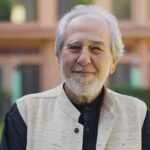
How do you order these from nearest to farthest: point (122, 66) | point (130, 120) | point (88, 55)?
point (88, 55) → point (130, 120) → point (122, 66)

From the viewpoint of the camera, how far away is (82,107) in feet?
11.0

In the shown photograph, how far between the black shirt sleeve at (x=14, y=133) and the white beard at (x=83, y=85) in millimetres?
296

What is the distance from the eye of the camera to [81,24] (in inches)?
127

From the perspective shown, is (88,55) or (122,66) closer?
(88,55)

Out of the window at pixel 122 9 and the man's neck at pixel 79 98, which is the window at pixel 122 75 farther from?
the man's neck at pixel 79 98

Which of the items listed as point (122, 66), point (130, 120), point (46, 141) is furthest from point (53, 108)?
point (122, 66)

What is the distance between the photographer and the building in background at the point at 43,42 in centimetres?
1858

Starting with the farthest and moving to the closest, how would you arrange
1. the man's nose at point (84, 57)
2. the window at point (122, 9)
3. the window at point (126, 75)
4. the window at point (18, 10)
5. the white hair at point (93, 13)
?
the window at point (122, 9) < the window at point (18, 10) < the window at point (126, 75) < the white hair at point (93, 13) < the man's nose at point (84, 57)

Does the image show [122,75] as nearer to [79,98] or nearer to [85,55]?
[79,98]

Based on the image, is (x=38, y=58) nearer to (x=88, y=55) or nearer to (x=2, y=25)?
(x=2, y=25)

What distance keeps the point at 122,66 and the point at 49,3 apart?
2.78 m

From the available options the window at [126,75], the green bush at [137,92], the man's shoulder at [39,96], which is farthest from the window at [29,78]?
the man's shoulder at [39,96]

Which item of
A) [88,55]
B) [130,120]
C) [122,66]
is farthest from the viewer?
[122,66]

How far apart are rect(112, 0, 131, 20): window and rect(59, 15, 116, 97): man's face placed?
16.0 meters
